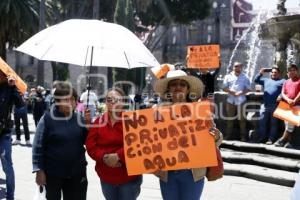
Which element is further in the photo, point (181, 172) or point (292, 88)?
point (292, 88)

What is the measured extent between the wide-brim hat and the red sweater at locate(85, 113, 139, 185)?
0.43m

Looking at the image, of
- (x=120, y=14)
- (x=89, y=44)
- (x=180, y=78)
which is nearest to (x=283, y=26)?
(x=89, y=44)

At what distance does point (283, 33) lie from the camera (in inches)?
432

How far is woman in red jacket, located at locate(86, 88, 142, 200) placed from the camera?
4.16 meters

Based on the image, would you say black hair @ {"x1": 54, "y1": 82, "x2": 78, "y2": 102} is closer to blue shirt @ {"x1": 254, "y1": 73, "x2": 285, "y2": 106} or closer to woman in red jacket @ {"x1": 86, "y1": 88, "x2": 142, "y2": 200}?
woman in red jacket @ {"x1": 86, "y1": 88, "x2": 142, "y2": 200}

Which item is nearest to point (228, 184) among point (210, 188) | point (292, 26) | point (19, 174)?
point (210, 188)

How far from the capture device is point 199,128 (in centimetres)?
406

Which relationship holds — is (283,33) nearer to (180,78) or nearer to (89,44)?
(89,44)

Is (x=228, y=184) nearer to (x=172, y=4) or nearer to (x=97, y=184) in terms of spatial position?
(x=97, y=184)

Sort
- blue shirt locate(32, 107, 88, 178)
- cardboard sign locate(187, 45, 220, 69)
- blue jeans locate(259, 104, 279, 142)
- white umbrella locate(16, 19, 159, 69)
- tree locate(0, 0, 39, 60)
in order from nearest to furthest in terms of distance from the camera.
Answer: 1. blue shirt locate(32, 107, 88, 178)
2. white umbrella locate(16, 19, 159, 69)
3. blue jeans locate(259, 104, 279, 142)
4. cardboard sign locate(187, 45, 220, 69)
5. tree locate(0, 0, 39, 60)

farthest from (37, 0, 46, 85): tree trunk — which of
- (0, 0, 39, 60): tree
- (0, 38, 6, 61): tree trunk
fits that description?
(0, 38, 6, 61): tree trunk

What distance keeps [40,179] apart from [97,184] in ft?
10.8

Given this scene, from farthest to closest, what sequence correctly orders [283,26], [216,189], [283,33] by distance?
[283,33] → [283,26] → [216,189]

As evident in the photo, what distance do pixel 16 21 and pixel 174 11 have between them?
72.4ft
